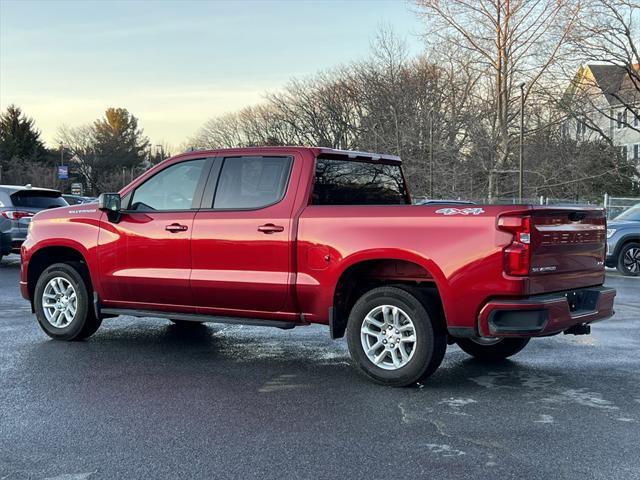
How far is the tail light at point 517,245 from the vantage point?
17.6 ft

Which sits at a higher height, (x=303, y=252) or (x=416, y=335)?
(x=303, y=252)

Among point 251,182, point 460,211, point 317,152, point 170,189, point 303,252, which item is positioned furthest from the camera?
point 170,189

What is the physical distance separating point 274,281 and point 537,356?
2.65 metres

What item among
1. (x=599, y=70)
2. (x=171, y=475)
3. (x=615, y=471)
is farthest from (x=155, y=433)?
(x=599, y=70)

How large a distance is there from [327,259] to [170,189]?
6.30ft

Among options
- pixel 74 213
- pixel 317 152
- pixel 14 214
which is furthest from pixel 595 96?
pixel 74 213

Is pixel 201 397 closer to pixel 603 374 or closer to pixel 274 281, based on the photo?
pixel 274 281

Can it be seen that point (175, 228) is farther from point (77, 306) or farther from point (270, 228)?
point (77, 306)

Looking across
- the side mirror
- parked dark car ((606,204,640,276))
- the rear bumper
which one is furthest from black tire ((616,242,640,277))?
the side mirror

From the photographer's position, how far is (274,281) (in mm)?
6402

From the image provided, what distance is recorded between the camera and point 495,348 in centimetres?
706

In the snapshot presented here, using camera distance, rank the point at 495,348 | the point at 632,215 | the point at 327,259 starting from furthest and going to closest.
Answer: the point at 632,215, the point at 495,348, the point at 327,259

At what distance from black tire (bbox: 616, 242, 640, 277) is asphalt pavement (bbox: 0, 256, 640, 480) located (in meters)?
8.81

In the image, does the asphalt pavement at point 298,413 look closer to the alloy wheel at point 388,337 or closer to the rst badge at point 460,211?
the alloy wheel at point 388,337
